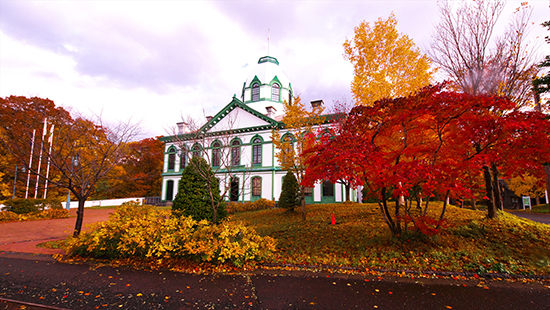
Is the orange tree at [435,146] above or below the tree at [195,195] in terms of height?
above

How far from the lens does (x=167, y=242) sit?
6465 millimetres

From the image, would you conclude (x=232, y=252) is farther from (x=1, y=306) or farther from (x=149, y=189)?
(x=149, y=189)

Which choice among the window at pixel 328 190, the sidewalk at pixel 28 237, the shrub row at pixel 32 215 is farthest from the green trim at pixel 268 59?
the sidewalk at pixel 28 237

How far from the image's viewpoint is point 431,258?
630 cm

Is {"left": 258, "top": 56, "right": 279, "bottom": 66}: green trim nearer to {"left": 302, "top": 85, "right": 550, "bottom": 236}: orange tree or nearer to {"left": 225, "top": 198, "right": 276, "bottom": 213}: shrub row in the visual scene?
{"left": 225, "top": 198, "right": 276, "bottom": 213}: shrub row

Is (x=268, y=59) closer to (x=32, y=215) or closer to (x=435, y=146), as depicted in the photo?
(x=32, y=215)

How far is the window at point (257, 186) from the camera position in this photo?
25812mm

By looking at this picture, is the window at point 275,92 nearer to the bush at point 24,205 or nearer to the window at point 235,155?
the window at point 235,155

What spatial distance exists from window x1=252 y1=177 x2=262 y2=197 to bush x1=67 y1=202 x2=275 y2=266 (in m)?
18.4

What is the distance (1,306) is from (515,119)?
10920mm

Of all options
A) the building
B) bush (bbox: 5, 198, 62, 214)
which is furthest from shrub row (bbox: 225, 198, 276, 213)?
bush (bbox: 5, 198, 62, 214)

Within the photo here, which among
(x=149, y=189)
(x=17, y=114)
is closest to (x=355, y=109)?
(x=17, y=114)

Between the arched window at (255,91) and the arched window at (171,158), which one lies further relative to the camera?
the arched window at (255,91)

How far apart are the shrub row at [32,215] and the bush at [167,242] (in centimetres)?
1233
